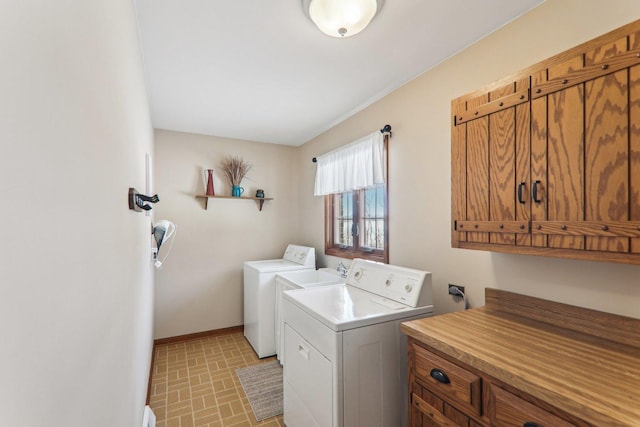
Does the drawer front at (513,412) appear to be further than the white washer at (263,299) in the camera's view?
No

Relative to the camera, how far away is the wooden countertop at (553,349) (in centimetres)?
86

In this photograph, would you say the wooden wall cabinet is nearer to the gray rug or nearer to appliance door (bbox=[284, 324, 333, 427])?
appliance door (bbox=[284, 324, 333, 427])

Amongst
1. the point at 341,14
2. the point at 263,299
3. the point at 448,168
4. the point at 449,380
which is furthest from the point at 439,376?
the point at 263,299

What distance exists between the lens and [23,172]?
39 cm

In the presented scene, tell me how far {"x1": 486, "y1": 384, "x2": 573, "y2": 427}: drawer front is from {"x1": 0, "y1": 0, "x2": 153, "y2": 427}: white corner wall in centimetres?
123

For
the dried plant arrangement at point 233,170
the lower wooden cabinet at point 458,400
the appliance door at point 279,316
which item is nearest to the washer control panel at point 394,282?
the lower wooden cabinet at point 458,400

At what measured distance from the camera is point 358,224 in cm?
304

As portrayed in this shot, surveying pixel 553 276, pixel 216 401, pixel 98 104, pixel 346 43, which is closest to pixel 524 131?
pixel 553 276

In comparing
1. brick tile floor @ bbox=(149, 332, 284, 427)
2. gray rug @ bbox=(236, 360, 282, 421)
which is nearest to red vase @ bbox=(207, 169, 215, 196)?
brick tile floor @ bbox=(149, 332, 284, 427)

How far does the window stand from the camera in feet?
8.87

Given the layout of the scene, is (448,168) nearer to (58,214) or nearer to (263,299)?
(58,214)

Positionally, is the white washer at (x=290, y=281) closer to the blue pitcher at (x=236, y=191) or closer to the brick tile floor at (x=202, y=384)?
the brick tile floor at (x=202, y=384)

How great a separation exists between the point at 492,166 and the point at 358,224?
1.70 m

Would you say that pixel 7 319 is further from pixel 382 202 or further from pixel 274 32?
pixel 382 202
